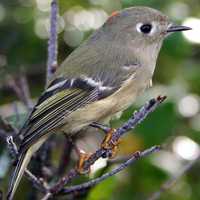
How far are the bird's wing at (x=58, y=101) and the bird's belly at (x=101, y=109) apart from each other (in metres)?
0.02

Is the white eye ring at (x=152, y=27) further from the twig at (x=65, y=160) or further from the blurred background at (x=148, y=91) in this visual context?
the twig at (x=65, y=160)

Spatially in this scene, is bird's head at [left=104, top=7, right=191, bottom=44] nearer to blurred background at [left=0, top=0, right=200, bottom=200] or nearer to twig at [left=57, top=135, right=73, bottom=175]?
blurred background at [left=0, top=0, right=200, bottom=200]

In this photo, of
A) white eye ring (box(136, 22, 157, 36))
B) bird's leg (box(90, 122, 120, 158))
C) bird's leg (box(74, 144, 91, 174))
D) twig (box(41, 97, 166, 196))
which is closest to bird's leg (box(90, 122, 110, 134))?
bird's leg (box(90, 122, 120, 158))

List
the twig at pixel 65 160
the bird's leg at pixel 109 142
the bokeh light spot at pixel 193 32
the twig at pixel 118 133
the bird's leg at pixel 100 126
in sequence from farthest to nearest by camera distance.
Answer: the bokeh light spot at pixel 193 32
the twig at pixel 65 160
the bird's leg at pixel 100 126
the bird's leg at pixel 109 142
the twig at pixel 118 133

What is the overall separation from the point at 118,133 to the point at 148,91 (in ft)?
2.60

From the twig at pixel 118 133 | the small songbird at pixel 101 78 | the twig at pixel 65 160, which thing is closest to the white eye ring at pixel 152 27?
the small songbird at pixel 101 78

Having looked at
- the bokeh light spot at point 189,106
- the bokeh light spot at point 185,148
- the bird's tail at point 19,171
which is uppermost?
the bird's tail at point 19,171

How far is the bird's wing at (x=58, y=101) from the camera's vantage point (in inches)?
86.0

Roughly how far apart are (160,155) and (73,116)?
0.47 meters

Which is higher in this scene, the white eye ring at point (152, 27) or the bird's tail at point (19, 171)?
the white eye ring at point (152, 27)

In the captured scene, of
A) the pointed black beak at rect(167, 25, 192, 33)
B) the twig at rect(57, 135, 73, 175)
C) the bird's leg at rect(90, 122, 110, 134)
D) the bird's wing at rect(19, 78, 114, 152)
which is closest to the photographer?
the bird's wing at rect(19, 78, 114, 152)

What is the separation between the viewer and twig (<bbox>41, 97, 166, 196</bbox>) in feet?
5.61

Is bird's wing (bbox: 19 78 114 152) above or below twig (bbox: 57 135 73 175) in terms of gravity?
above

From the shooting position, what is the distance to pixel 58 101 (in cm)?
233
